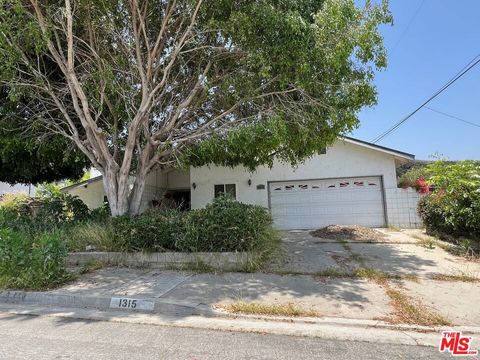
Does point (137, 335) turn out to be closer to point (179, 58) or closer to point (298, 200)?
point (179, 58)

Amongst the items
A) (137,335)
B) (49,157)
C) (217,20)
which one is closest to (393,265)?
(137,335)

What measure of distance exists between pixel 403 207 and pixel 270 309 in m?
11.0

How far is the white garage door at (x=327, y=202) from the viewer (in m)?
14.5

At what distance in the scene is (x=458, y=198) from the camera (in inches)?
364

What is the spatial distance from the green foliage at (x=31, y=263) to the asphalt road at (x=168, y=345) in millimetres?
1707

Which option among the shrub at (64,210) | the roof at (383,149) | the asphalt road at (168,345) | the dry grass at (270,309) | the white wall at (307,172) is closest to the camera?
the asphalt road at (168,345)

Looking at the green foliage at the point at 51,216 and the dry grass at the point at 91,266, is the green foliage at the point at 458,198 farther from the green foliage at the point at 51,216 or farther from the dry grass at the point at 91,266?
the green foliage at the point at 51,216

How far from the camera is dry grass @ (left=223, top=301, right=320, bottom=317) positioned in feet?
16.1

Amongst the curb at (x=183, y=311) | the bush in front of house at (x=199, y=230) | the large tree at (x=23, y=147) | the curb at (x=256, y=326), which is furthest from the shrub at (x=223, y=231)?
the large tree at (x=23, y=147)

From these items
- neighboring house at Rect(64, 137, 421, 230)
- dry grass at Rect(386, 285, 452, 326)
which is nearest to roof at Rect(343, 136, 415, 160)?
neighboring house at Rect(64, 137, 421, 230)

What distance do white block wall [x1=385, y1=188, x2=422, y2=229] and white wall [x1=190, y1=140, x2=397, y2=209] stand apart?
0.38 m

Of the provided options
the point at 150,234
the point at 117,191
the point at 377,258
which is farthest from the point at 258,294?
the point at 117,191

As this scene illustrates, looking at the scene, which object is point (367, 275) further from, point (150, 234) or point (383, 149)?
point (383, 149)

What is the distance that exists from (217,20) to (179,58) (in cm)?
163
